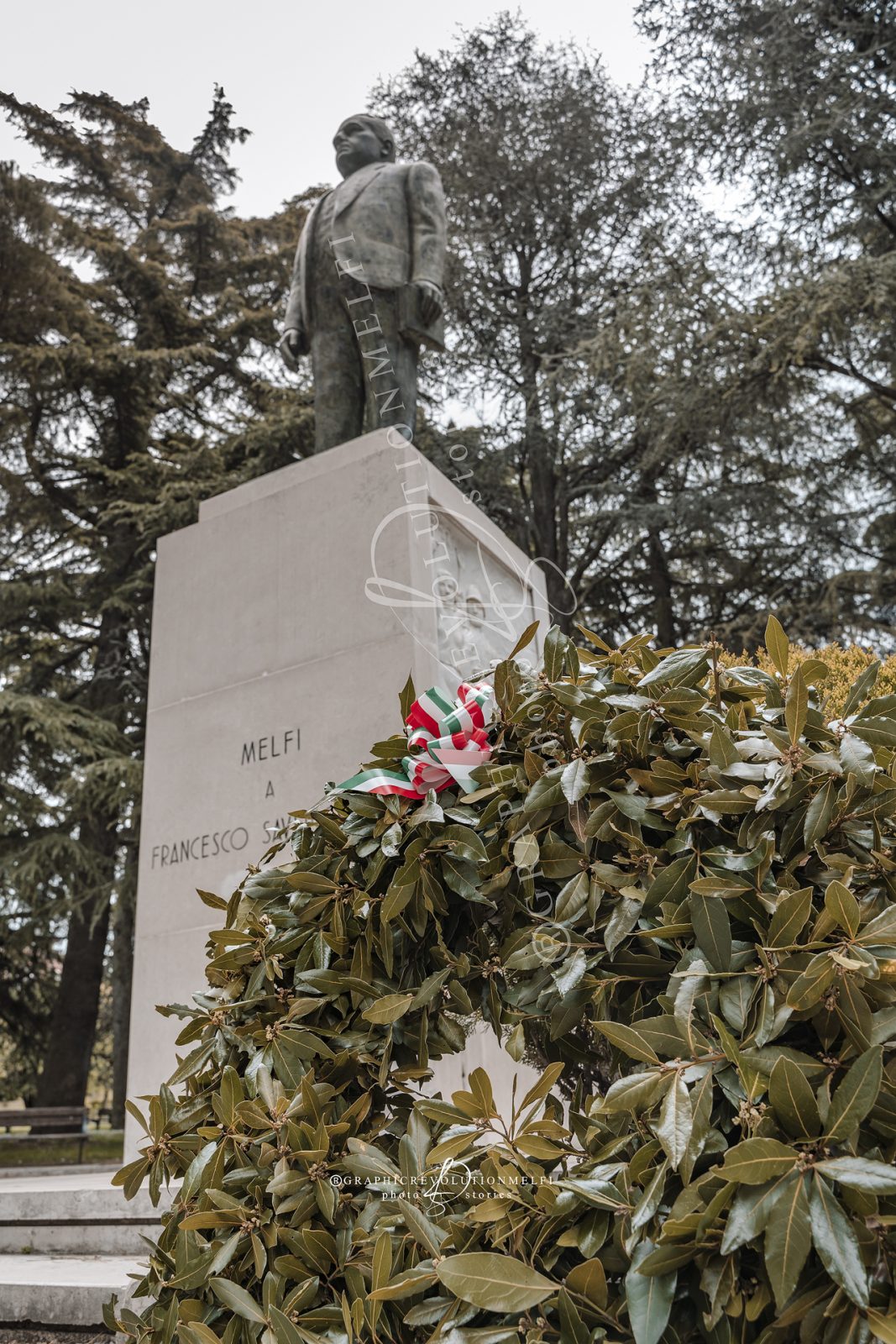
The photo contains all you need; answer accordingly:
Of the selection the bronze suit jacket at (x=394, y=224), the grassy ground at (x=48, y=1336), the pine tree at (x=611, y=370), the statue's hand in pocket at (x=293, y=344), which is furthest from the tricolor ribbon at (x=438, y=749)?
the pine tree at (x=611, y=370)

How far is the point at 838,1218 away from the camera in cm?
76

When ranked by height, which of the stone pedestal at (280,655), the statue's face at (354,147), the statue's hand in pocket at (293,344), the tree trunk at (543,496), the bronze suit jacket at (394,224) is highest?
the tree trunk at (543,496)

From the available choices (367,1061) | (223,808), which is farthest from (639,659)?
(223,808)

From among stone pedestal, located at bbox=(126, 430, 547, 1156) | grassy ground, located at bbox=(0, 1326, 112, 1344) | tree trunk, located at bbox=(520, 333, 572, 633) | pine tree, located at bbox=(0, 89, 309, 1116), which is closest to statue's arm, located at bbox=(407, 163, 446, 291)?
stone pedestal, located at bbox=(126, 430, 547, 1156)

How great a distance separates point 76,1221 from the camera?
332 centimetres

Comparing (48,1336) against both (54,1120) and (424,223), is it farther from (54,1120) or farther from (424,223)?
(54,1120)

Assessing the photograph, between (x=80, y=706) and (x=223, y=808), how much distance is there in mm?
9891

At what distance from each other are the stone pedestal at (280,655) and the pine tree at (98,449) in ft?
25.4

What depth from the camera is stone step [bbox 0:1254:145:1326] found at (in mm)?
2291

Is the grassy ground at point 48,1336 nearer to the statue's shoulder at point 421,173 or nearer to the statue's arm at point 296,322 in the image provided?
the statue's arm at point 296,322

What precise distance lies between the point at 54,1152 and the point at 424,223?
9.46 meters

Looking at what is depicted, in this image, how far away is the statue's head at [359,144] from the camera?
231 inches

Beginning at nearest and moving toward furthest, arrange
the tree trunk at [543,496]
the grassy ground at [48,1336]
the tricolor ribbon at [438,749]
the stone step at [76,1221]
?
the tricolor ribbon at [438,749], the grassy ground at [48,1336], the stone step at [76,1221], the tree trunk at [543,496]

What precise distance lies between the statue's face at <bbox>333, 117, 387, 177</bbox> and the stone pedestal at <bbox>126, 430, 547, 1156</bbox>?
2062mm
